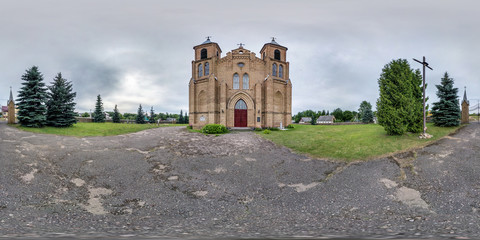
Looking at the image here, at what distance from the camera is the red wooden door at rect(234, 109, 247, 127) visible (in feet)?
92.5

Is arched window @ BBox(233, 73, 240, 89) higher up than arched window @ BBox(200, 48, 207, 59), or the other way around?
arched window @ BBox(200, 48, 207, 59)

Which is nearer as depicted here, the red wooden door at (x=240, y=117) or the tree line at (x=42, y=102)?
the tree line at (x=42, y=102)

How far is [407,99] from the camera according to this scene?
650 inches

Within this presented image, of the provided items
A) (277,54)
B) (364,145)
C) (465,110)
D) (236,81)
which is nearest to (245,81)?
(236,81)

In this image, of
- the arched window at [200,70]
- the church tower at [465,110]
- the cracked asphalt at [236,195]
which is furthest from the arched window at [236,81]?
the church tower at [465,110]

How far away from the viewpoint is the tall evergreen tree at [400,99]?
1645 cm

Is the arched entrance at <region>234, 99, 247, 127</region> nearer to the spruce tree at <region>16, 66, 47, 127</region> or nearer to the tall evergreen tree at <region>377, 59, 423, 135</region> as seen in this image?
the tall evergreen tree at <region>377, 59, 423, 135</region>

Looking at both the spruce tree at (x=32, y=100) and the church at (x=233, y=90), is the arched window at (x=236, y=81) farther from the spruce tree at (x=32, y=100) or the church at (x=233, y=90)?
the spruce tree at (x=32, y=100)

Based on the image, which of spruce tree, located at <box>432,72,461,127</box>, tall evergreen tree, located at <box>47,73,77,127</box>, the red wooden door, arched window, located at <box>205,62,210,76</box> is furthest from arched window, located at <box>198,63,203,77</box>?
spruce tree, located at <box>432,72,461,127</box>

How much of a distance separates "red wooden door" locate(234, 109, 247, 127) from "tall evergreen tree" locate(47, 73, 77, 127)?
20765 millimetres

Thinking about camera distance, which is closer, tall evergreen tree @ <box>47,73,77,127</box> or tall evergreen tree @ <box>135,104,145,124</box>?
tall evergreen tree @ <box>47,73,77,127</box>

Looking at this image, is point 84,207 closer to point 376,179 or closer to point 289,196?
point 289,196

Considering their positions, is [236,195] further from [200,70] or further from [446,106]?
[200,70]

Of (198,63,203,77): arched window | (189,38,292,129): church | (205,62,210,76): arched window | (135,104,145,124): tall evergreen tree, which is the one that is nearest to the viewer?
(189,38,292,129): church
